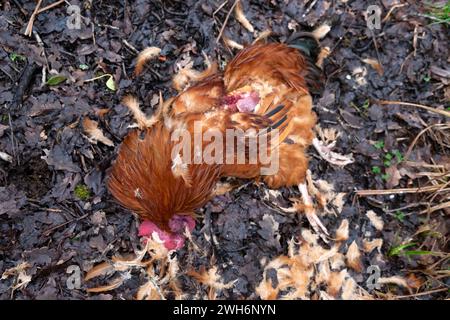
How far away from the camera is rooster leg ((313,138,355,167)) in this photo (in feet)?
9.79

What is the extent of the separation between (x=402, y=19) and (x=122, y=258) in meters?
2.33

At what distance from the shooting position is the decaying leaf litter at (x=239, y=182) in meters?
2.83

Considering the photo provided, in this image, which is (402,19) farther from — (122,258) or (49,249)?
(49,249)

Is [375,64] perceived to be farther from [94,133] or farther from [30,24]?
[30,24]

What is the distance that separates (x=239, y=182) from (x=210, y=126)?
58 cm

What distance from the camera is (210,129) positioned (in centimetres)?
246

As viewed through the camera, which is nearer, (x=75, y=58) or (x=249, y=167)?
(x=249, y=167)

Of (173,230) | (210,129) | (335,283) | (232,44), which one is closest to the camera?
(210,129)

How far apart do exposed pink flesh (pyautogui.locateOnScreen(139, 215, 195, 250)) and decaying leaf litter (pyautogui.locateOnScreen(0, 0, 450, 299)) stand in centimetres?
18

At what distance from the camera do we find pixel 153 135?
2514mm

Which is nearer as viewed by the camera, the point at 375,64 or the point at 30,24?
the point at 30,24

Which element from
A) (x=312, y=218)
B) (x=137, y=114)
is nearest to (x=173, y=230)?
(x=137, y=114)

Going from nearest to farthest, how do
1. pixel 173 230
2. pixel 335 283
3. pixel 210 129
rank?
pixel 210 129
pixel 173 230
pixel 335 283
